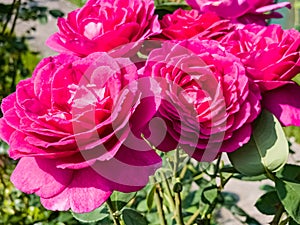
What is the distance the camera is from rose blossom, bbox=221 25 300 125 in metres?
0.62

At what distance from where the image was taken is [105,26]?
65 cm

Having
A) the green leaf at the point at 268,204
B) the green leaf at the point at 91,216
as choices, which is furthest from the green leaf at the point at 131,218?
the green leaf at the point at 268,204

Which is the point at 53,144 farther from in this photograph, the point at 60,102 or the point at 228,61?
the point at 228,61

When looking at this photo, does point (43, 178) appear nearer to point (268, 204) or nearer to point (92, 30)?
point (92, 30)

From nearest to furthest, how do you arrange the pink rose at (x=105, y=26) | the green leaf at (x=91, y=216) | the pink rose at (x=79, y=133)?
the pink rose at (x=79, y=133) → the pink rose at (x=105, y=26) → the green leaf at (x=91, y=216)

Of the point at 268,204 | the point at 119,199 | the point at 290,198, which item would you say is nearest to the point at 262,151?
the point at 290,198

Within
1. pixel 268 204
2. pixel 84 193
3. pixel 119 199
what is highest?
pixel 84 193

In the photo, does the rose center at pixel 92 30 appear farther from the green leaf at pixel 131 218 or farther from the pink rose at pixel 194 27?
the green leaf at pixel 131 218

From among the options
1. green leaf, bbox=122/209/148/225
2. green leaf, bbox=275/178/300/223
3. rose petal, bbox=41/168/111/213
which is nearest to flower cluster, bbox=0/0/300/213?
rose petal, bbox=41/168/111/213

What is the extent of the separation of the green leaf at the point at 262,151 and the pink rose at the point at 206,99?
0.03 m

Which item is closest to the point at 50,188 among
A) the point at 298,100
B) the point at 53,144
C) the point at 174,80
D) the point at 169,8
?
the point at 53,144

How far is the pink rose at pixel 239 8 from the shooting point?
75 cm

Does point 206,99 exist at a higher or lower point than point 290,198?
higher

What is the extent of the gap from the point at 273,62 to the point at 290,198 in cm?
17
